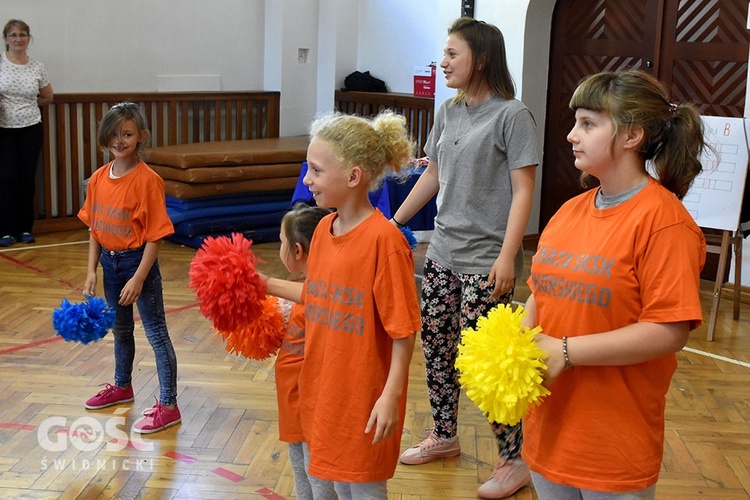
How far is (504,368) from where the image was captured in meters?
1.65

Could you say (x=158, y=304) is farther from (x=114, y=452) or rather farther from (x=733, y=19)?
(x=733, y=19)

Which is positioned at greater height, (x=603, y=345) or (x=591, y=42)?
(x=591, y=42)

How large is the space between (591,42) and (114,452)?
4771 millimetres

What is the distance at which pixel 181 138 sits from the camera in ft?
26.2

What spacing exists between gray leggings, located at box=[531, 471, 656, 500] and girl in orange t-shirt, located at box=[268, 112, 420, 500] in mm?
333

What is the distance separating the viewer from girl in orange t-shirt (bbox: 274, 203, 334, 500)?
2281 millimetres

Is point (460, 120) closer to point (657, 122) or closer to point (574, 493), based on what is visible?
point (657, 122)

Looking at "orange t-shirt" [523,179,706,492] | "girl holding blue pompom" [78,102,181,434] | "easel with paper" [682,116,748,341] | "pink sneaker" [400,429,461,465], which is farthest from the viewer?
"easel with paper" [682,116,748,341]

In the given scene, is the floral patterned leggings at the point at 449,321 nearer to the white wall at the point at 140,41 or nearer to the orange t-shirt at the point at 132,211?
the orange t-shirt at the point at 132,211

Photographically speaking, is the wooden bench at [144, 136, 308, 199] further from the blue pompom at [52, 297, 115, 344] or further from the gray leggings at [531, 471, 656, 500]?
the gray leggings at [531, 471, 656, 500]

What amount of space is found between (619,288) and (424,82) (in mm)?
6866

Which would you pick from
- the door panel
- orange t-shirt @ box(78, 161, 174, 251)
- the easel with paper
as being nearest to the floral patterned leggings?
orange t-shirt @ box(78, 161, 174, 251)

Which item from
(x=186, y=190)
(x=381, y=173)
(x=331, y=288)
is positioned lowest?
(x=186, y=190)

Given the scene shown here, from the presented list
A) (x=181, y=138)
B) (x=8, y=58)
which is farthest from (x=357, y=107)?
(x=8, y=58)
